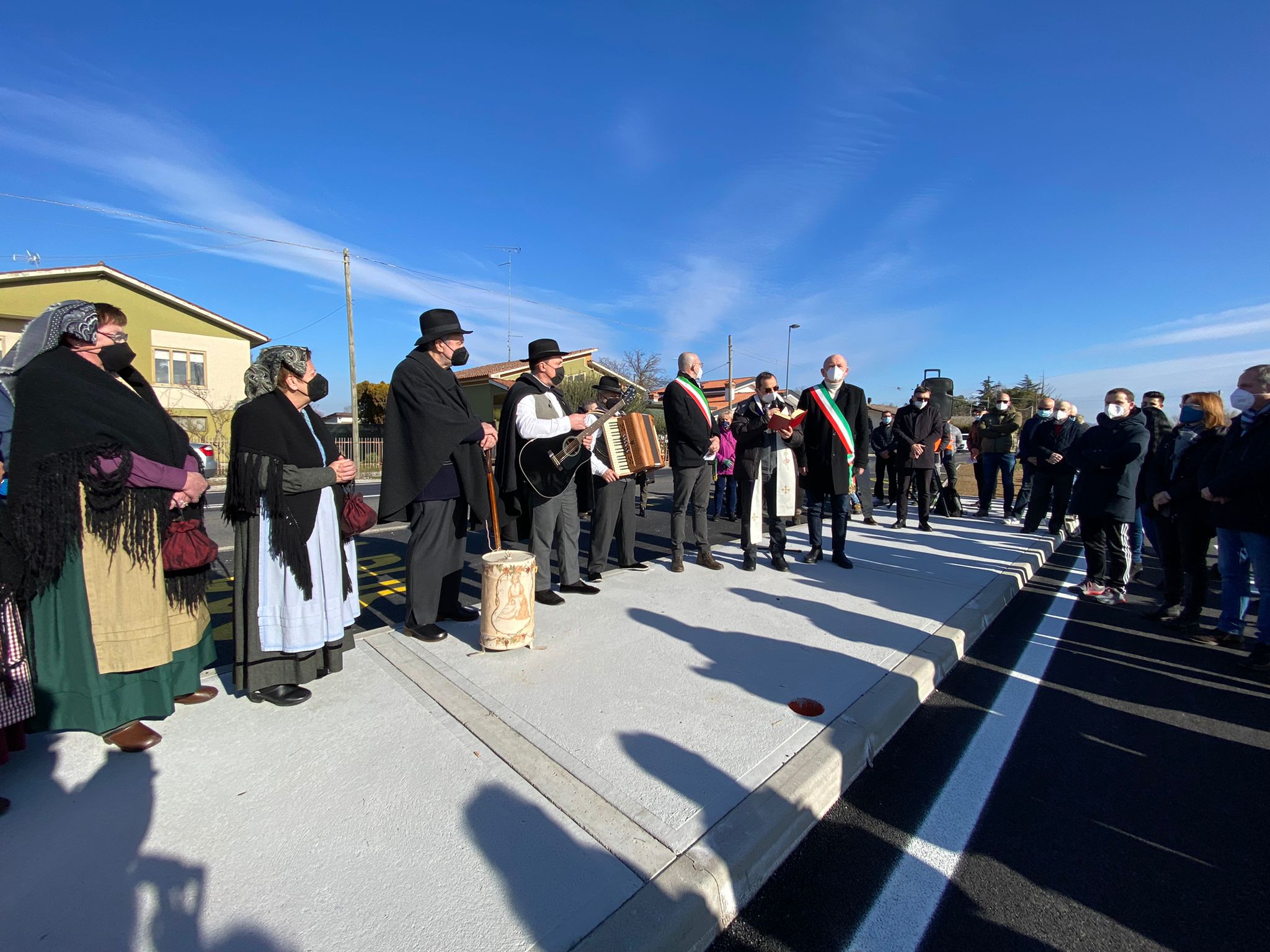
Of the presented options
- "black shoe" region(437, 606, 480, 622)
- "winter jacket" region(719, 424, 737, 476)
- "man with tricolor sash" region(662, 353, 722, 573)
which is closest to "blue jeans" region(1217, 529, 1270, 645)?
"man with tricolor sash" region(662, 353, 722, 573)

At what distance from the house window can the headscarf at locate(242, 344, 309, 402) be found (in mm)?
24313

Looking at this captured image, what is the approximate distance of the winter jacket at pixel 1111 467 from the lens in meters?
5.09

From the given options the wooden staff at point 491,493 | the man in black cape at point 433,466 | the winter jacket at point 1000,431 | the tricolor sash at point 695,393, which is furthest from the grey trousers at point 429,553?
the winter jacket at point 1000,431

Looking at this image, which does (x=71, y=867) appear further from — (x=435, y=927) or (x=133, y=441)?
(x=133, y=441)

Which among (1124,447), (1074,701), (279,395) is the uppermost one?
(279,395)

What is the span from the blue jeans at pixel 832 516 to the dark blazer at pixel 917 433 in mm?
2384

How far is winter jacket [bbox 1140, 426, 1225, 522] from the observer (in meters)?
4.35

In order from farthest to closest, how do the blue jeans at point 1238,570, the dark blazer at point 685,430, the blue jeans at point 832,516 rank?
1. the blue jeans at point 832,516
2. the dark blazer at point 685,430
3. the blue jeans at point 1238,570

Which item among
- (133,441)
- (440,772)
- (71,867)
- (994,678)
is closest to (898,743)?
(994,678)

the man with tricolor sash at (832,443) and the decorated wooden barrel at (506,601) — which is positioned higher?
the man with tricolor sash at (832,443)

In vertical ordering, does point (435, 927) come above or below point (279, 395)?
below

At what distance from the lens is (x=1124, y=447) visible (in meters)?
5.09

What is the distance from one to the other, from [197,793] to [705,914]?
1941mm

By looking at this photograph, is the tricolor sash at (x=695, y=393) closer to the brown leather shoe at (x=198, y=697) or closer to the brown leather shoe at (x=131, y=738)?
the brown leather shoe at (x=198, y=697)
